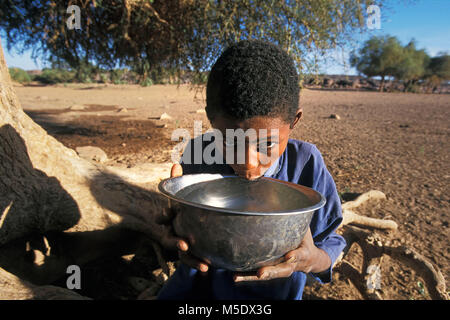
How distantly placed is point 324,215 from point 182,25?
3.63 metres

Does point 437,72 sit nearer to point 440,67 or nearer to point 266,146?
point 440,67

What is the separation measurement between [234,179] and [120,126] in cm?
673

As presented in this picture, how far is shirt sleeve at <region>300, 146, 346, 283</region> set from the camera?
1.29m

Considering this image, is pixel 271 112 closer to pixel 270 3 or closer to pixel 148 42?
pixel 270 3

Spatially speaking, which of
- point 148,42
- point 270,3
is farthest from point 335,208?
point 148,42

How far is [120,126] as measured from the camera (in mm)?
7246

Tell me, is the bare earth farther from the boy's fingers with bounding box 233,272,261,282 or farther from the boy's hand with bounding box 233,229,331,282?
the boy's fingers with bounding box 233,272,261,282

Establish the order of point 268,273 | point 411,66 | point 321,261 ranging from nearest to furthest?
point 268,273, point 321,261, point 411,66

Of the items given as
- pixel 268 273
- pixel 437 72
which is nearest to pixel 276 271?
pixel 268 273

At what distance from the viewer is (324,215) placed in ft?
4.29

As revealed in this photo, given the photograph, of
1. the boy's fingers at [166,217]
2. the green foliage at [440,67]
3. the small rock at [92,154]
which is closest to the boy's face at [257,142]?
the boy's fingers at [166,217]

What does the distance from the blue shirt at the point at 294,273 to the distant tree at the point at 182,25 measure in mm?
2360

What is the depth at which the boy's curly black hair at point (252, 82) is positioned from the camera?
959 millimetres

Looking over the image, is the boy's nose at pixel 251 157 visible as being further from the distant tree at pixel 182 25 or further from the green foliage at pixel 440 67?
the green foliage at pixel 440 67
